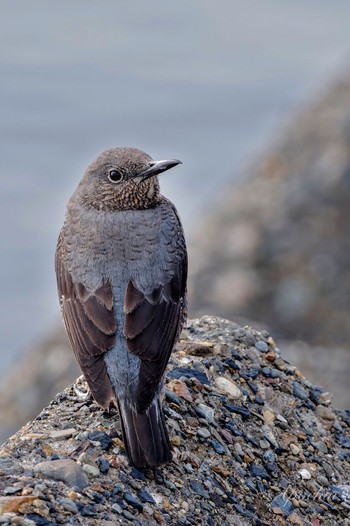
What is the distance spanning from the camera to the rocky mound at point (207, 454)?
7344 mm

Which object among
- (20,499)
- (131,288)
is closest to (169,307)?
(131,288)

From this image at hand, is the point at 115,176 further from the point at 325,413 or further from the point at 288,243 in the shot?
the point at 288,243

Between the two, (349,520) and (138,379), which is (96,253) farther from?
(349,520)

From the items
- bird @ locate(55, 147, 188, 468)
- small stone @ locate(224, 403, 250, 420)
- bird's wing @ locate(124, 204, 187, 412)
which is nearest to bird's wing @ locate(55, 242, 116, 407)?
bird @ locate(55, 147, 188, 468)

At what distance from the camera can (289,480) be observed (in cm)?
859

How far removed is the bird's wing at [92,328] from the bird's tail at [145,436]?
7.7 inches

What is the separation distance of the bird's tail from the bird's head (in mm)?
1765

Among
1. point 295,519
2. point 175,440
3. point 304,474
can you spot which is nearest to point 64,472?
point 175,440

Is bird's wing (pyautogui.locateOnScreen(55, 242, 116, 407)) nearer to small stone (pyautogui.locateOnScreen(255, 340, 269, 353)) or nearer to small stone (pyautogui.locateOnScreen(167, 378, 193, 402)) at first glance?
small stone (pyautogui.locateOnScreen(167, 378, 193, 402))

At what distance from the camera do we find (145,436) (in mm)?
7887

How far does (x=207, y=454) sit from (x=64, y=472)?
1.27 meters

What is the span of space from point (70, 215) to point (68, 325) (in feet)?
3.43

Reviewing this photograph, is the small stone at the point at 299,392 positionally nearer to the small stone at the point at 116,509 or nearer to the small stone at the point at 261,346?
the small stone at the point at 261,346

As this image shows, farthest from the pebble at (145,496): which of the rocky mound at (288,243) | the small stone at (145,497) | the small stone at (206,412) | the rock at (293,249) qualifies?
the rocky mound at (288,243)
